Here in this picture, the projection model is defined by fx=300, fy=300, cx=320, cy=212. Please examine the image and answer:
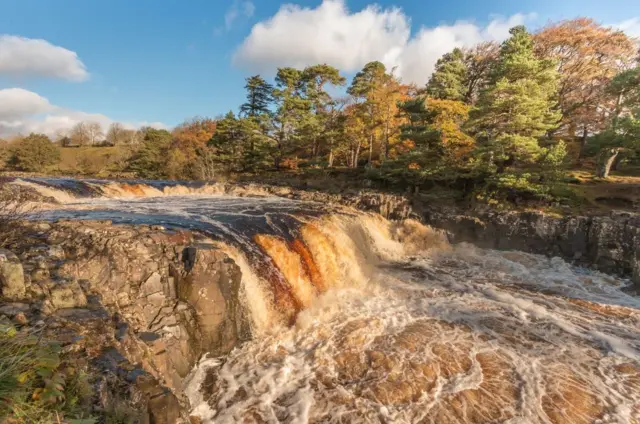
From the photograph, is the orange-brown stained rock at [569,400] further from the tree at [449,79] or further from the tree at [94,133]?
the tree at [94,133]

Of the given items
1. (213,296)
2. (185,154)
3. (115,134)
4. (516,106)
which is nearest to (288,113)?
(185,154)

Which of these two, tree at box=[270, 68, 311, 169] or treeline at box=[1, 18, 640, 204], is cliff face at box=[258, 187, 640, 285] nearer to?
treeline at box=[1, 18, 640, 204]

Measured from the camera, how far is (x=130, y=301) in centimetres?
514

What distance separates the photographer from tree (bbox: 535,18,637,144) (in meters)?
20.8

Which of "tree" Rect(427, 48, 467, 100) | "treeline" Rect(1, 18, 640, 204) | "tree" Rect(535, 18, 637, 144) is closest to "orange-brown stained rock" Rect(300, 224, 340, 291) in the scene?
"treeline" Rect(1, 18, 640, 204)

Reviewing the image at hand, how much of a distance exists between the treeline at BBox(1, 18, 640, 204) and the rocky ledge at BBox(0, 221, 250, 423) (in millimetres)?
13316

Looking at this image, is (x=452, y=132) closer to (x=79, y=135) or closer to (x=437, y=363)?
(x=437, y=363)

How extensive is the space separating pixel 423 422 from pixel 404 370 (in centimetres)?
100

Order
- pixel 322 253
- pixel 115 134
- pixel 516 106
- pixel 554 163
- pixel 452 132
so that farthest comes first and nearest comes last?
pixel 115 134, pixel 452 132, pixel 516 106, pixel 554 163, pixel 322 253

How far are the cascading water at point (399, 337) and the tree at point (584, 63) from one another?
52.2ft

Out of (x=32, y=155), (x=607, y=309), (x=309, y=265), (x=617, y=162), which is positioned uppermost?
(x=32, y=155)

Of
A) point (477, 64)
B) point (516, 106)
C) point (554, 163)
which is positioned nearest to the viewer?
point (554, 163)

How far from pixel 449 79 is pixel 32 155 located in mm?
38252

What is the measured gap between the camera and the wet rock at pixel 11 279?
3766 millimetres
